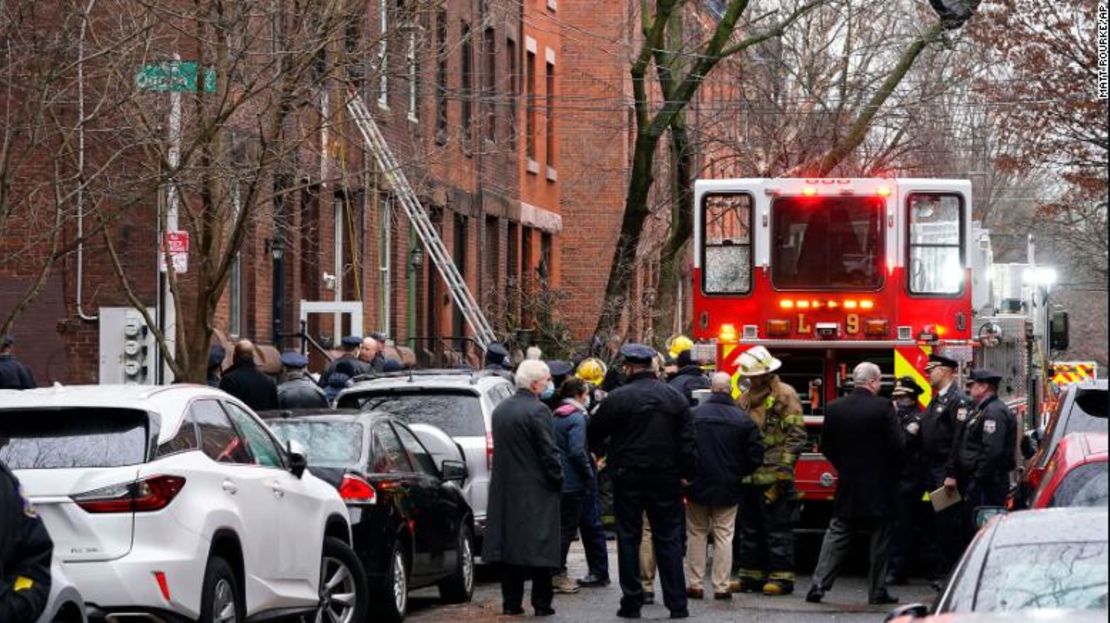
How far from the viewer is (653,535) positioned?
14.9 meters

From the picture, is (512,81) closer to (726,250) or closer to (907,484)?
(726,250)

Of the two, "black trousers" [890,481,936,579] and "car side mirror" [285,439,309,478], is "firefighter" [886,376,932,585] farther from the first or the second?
"car side mirror" [285,439,309,478]

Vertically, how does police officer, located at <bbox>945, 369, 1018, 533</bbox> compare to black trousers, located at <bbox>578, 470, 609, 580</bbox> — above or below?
above

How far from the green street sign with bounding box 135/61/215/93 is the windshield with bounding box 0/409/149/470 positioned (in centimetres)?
545

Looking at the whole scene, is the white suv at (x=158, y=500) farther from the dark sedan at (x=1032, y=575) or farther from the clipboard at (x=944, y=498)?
the clipboard at (x=944, y=498)

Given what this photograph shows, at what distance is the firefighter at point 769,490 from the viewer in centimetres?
1669

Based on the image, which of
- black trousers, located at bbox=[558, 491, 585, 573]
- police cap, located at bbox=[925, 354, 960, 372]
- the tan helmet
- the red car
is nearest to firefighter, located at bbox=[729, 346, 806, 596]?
the tan helmet

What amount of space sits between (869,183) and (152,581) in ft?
35.6

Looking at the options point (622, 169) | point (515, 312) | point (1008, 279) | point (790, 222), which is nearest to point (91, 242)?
point (790, 222)

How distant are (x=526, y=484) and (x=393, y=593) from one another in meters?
1.21

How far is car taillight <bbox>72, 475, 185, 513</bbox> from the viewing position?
10453mm

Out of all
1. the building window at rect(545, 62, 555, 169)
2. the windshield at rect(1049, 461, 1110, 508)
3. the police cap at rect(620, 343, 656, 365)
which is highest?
the building window at rect(545, 62, 555, 169)

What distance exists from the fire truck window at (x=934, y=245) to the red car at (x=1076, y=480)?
9.31m

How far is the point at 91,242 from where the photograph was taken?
23.3 metres
